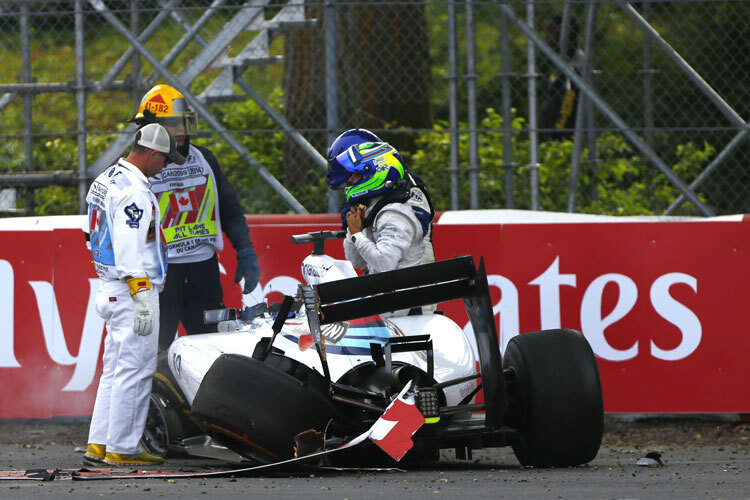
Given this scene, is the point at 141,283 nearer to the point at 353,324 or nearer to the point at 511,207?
the point at 353,324

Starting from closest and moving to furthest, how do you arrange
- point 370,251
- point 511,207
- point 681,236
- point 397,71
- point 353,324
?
1. point 353,324
2. point 370,251
3. point 681,236
4. point 511,207
5. point 397,71

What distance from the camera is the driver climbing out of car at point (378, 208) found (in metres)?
6.28

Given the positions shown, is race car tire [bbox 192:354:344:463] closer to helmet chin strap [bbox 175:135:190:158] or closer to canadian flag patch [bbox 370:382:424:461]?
canadian flag patch [bbox 370:382:424:461]

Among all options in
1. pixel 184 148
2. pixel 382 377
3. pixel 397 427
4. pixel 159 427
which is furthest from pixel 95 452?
pixel 397 427

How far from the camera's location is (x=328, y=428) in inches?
218

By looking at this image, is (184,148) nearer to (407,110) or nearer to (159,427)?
(159,427)

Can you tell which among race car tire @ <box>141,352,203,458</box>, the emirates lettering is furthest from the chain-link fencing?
race car tire @ <box>141,352,203,458</box>

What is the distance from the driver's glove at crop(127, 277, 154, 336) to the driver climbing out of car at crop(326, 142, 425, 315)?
1.10m

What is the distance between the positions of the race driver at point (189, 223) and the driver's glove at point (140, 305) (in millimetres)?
1023

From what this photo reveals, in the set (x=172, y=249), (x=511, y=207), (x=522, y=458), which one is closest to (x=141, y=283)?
(x=172, y=249)

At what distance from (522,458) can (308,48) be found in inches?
262

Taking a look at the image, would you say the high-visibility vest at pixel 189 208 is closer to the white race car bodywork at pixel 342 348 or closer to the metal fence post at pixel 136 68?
the white race car bodywork at pixel 342 348

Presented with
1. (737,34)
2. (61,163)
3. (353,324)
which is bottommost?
(353,324)

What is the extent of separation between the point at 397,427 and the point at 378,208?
56.6 inches
